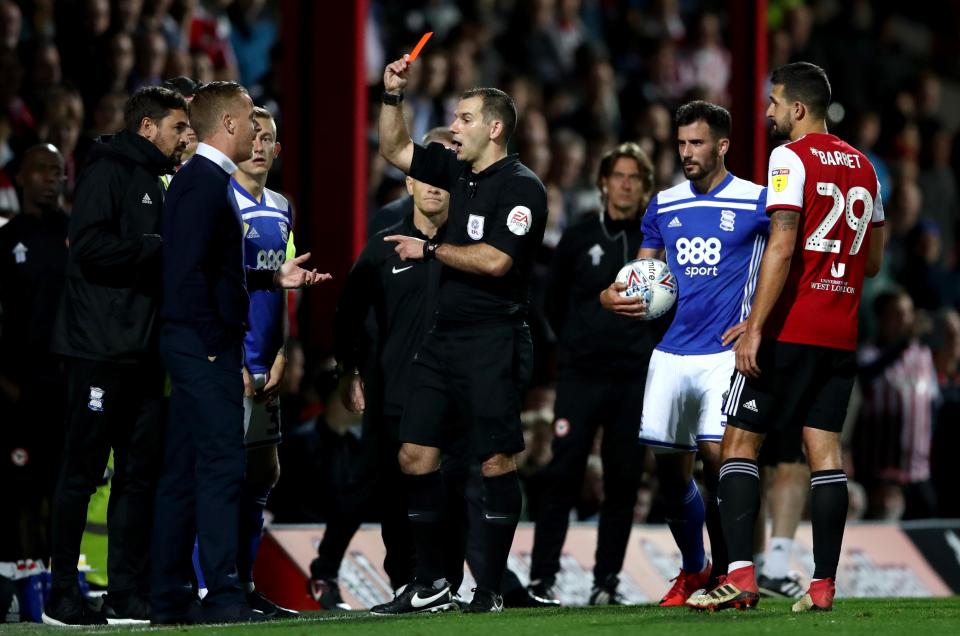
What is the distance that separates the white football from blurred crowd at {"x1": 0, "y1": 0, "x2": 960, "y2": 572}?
190 centimetres

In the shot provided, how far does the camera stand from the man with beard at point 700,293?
7.20 m

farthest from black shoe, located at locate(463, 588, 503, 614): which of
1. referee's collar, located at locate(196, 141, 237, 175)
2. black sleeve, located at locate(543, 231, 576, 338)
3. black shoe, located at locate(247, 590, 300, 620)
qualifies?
black sleeve, located at locate(543, 231, 576, 338)

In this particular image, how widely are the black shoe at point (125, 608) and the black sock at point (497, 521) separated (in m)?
1.36

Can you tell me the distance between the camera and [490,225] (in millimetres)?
6840


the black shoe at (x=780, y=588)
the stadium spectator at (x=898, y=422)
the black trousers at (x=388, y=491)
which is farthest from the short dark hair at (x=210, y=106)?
the stadium spectator at (x=898, y=422)

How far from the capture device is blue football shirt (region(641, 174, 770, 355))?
23.6 ft

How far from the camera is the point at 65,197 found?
9.13 meters

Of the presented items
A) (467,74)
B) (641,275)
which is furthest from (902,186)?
(641,275)

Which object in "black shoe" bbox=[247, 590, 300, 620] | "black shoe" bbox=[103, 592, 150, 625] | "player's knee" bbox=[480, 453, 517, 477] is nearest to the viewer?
"black shoe" bbox=[103, 592, 150, 625]

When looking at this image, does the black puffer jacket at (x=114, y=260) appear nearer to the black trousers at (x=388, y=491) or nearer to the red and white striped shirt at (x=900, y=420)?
the black trousers at (x=388, y=491)

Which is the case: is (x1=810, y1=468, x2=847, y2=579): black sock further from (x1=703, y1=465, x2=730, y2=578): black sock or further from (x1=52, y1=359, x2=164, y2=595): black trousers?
(x1=52, y1=359, x2=164, y2=595): black trousers

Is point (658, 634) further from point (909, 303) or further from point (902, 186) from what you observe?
point (902, 186)

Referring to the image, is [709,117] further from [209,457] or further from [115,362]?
[115,362]

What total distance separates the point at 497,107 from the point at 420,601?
205 centimetres
